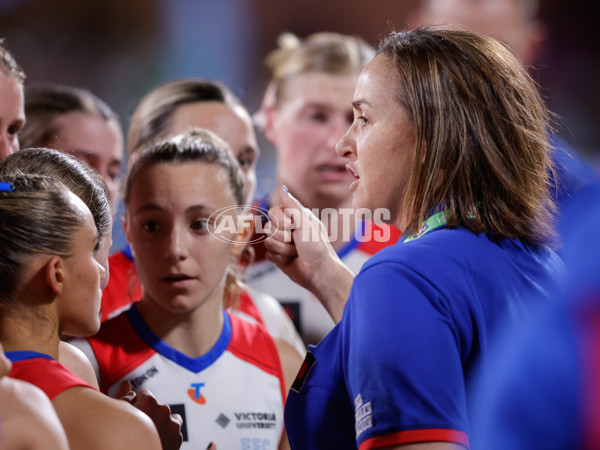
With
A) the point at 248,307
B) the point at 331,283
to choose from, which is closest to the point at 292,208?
the point at 331,283

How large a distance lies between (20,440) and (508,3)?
4119 mm

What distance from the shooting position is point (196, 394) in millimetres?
1648

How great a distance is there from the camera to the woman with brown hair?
988 mm

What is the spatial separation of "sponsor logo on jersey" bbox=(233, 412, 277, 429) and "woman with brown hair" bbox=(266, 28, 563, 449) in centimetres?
47

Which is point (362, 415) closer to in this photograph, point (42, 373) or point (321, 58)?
point (42, 373)

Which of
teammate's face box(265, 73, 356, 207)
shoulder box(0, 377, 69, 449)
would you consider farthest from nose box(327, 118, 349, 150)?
shoulder box(0, 377, 69, 449)

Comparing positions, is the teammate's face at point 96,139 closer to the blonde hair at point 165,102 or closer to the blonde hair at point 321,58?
the blonde hair at point 165,102

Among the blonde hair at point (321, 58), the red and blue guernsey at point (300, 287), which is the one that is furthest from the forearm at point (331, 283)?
the blonde hair at point (321, 58)

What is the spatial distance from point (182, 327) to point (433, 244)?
88cm

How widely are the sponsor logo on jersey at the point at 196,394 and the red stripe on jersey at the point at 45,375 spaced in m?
0.59

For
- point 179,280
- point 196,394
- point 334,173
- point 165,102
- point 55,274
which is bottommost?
point 196,394

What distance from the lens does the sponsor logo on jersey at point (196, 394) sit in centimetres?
164

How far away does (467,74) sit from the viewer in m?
1.17

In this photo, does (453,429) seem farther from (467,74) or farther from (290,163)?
(290,163)
